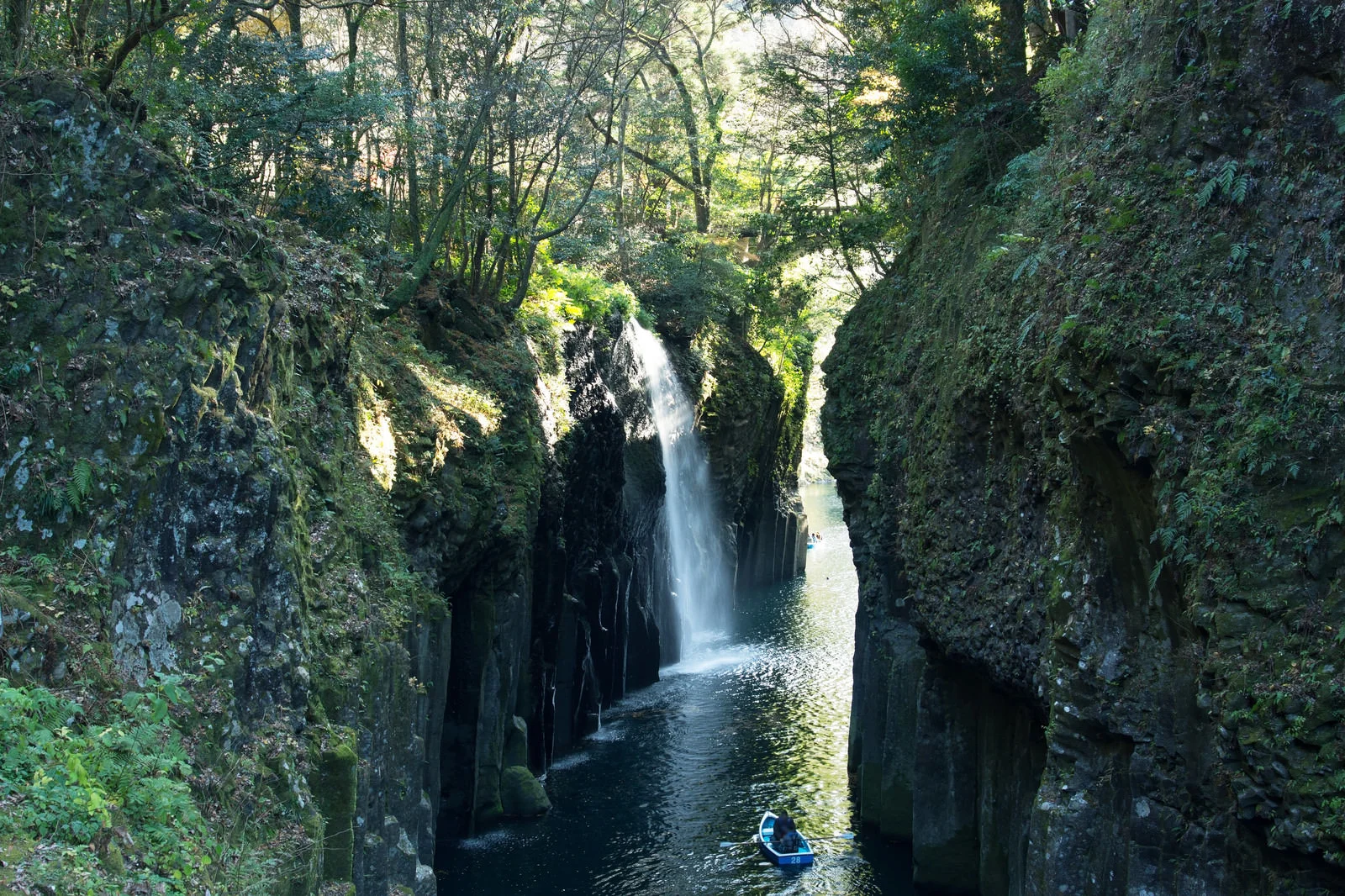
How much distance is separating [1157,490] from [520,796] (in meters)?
14.7

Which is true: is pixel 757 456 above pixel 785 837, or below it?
above

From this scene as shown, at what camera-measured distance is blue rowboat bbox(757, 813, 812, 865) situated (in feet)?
63.1

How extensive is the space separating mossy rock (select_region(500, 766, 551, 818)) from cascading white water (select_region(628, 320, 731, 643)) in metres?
14.7

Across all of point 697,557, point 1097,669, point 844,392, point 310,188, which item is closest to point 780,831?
point 1097,669

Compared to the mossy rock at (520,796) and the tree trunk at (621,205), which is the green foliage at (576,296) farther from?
the mossy rock at (520,796)

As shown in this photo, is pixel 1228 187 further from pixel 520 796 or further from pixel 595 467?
pixel 595 467

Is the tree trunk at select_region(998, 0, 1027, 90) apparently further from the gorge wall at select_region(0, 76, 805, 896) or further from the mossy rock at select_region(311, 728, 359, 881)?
the mossy rock at select_region(311, 728, 359, 881)

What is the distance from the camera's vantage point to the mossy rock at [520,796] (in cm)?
2195

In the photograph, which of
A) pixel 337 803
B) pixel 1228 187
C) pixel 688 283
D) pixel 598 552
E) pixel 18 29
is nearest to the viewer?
pixel 337 803

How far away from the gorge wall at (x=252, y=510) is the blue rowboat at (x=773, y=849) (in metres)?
4.88

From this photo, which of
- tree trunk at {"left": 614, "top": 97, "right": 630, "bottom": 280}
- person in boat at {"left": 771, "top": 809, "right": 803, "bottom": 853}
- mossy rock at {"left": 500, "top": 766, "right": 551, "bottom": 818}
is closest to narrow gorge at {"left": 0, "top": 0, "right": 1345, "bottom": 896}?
mossy rock at {"left": 500, "top": 766, "right": 551, "bottom": 818}

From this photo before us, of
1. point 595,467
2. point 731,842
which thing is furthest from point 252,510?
point 595,467

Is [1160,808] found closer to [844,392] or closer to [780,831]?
[780,831]

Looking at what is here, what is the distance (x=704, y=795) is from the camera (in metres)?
23.2
